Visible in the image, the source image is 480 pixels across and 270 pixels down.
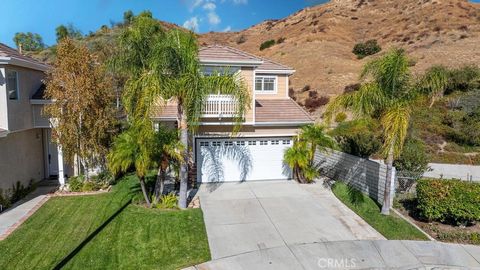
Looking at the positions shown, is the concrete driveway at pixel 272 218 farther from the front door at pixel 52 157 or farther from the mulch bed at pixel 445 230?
the front door at pixel 52 157

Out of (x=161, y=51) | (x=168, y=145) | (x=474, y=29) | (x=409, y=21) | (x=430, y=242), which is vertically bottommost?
(x=430, y=242)

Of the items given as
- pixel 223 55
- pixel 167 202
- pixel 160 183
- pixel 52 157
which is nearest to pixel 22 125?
pixel 52 157

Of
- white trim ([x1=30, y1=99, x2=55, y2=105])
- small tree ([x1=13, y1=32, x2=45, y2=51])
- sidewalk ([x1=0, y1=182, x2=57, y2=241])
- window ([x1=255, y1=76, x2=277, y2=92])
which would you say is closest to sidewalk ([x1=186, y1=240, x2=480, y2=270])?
sidewalk ([x1=0, y1=182, x2=57, y2=241])

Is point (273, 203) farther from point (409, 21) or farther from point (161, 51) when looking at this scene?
point (409, 21)

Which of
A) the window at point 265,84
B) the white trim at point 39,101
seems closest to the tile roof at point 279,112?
the window at point 265,84

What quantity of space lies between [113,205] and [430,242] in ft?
34.1

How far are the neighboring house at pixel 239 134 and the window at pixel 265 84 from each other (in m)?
1.82

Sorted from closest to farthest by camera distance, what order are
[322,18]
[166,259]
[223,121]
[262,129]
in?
[166,259] → [223,121] → [262,129] → [322,18]

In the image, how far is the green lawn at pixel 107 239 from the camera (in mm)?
7734

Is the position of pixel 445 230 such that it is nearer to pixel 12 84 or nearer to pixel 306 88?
pixel 12 84

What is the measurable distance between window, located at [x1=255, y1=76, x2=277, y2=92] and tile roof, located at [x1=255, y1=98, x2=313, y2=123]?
2.21 feet

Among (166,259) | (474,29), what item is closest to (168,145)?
(166,259)

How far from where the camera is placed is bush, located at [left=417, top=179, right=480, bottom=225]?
9.88m

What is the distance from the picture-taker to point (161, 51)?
384 inches
